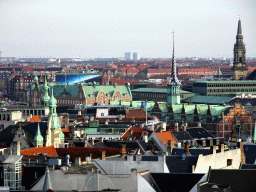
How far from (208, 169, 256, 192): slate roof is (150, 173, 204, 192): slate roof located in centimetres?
170

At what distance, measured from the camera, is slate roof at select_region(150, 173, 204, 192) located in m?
50.2

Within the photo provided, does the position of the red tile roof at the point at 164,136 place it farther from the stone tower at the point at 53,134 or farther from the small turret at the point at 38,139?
the small turret at the point at 38,139

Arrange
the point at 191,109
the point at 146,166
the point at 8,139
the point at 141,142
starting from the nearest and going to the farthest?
the point at 146,166 < the point at 141,142 < the point at 8,139 < the point at 191,109

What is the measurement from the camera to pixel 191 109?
139m

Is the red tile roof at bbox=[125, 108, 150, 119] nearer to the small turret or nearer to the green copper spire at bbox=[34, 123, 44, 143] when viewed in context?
the green copper spire at bbox=[34, 123, 44, 143]

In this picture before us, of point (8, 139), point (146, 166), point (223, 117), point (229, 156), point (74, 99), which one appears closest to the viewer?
point (146, 166)

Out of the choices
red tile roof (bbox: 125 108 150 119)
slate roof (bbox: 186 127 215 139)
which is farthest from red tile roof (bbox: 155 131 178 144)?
red tile roof (bbox: 125 108 150 119)

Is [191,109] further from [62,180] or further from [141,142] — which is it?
[62,180]

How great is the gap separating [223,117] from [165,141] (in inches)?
1878

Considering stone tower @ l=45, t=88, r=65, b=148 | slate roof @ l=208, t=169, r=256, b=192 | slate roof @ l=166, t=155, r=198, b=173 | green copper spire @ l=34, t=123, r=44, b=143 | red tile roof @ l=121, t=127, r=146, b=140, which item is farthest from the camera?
red tile roof @ l=121, t=127, r=146, b=140

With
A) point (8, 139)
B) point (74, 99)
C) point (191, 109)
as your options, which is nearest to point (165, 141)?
point (8, 139)

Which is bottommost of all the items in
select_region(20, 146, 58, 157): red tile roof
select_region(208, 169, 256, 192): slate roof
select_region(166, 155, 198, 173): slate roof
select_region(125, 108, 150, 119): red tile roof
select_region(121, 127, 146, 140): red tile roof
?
select_region(125, 108, 150, 119): red tile roof

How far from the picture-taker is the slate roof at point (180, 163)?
190 ft

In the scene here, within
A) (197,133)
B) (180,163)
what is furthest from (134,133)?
(180,163)
